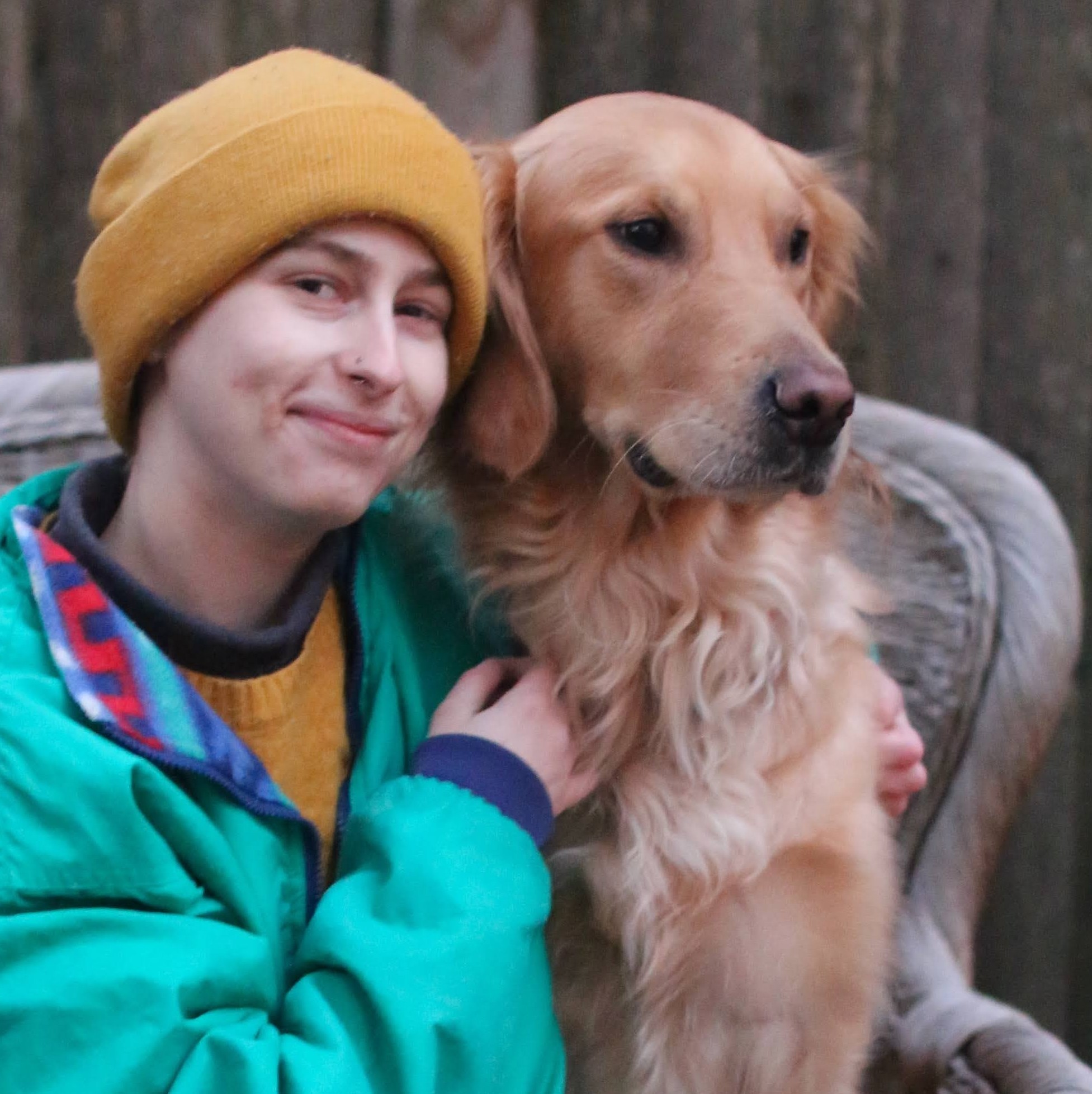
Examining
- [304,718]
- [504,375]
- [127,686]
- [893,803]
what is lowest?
[893,803]

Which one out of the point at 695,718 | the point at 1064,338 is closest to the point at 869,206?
the point at 1064,338

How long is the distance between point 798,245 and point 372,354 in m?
0.62

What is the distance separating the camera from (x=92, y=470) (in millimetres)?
1330

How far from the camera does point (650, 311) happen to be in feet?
4.52

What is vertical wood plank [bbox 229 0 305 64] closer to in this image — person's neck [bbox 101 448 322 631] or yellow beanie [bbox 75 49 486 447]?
yellow beanie [bbox 75 49 486 447]

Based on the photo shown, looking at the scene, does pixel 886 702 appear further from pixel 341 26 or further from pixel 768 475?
pixel 341 26

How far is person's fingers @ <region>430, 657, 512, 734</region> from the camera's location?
127 cm

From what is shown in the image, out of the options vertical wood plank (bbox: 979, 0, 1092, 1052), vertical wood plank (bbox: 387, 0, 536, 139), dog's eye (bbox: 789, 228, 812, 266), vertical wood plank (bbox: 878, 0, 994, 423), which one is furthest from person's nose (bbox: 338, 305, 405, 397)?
vertical wood plank (bbox: 979, 0, 1092, 1052)

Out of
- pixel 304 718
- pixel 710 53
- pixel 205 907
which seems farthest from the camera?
pixel 710 53

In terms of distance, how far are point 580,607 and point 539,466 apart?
160mm

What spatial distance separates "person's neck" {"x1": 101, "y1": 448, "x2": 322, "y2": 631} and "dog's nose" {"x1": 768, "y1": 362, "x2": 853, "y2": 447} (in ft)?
1.50

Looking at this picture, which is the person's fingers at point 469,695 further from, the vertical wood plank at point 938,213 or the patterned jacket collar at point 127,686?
the vertical wood plank at point 938,213

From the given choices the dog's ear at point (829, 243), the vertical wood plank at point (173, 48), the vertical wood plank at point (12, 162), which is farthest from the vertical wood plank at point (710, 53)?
the vertical wood plank at point (12, 162)

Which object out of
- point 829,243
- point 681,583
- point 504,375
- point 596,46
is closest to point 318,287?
point 504,375
